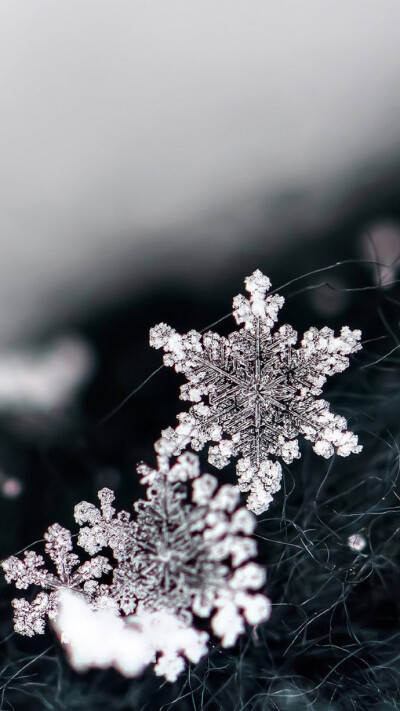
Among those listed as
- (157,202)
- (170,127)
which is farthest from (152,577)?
(170,127)

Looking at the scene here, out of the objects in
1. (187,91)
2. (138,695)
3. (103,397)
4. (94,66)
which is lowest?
(138,695)

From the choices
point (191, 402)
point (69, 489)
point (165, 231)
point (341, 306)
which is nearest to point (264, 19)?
point (165, 231)

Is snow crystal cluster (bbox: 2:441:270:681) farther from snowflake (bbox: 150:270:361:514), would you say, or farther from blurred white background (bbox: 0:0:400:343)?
blurred white background (bbox: 0:0:400:343)

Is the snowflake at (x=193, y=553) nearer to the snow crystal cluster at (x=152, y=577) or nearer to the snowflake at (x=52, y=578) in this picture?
the snow crystal cluster at (x=152, y=577)

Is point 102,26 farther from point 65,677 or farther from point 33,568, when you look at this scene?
point 65,677

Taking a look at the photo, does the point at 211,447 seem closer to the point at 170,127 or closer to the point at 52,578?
the point at 52,578
